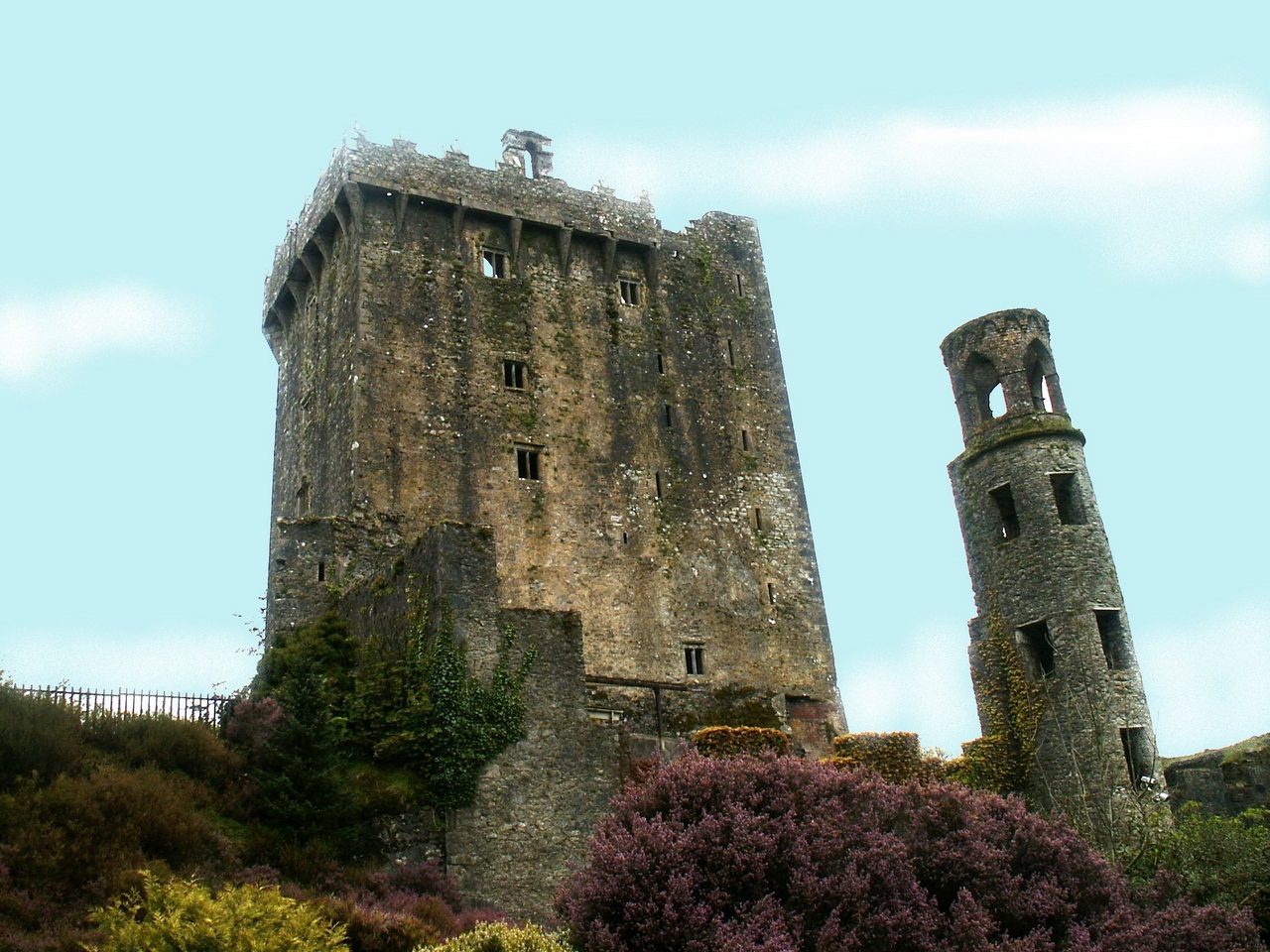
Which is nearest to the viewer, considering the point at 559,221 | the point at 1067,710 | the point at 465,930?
the point at 465,930

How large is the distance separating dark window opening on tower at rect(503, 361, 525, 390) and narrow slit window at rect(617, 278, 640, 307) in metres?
4.02

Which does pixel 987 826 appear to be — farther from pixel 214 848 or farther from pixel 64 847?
pixel 64 847

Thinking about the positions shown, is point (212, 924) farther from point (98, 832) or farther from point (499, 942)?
point (98, 832)

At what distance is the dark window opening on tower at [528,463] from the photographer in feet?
96.1

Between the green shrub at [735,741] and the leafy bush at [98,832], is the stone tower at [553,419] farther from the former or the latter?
the leafy bush at [98,832]

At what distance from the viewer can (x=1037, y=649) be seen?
27.2 meters

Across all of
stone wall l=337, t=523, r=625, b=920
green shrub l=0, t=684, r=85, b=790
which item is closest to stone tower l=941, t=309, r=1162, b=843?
stone wall l=337, t=523, r=625, b=920

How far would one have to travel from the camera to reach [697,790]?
55.8 feet

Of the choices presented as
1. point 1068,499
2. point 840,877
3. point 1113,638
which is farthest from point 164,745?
point 1068,499

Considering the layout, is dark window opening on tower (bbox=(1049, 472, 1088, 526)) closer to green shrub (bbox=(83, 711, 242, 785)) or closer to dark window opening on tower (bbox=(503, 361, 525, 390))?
dark window opening on tower (bbox=(503, 361, 525, 390))

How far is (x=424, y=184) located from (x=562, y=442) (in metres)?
7.19

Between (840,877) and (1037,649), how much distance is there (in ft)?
42.6

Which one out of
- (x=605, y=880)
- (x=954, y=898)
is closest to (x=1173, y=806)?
(x=954, y=898)

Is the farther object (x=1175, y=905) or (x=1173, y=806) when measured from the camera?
(x=1173, y=806)
